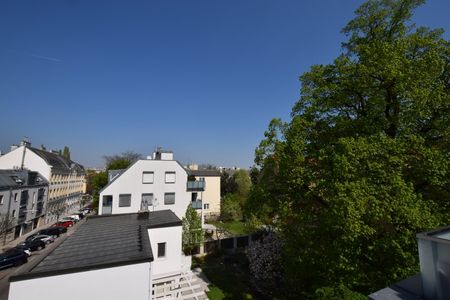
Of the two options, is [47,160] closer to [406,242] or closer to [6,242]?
[6,242]

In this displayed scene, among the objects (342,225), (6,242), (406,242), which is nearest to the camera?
(406,242)

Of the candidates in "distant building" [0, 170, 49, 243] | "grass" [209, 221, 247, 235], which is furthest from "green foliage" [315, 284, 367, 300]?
"distant building" [0, 170, 49, 243]

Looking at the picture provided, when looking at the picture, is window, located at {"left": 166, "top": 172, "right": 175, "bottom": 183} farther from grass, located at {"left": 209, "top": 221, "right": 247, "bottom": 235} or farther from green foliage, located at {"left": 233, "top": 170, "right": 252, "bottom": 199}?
green foliage, located at {"left": 233, "top": 170, "right": 252, "bottom": 199}

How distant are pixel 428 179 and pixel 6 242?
44.1 m

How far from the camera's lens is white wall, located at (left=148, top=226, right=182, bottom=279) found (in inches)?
572

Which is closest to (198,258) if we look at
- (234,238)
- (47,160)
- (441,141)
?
(234,238)

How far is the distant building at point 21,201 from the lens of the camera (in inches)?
1211

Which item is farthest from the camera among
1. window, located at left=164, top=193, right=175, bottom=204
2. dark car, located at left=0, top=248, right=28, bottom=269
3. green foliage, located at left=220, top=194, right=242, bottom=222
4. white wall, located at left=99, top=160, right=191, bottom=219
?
green foliage, located at left=220, top=194, right=242, bottom=222

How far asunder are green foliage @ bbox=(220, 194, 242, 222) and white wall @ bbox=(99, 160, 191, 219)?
11885mm

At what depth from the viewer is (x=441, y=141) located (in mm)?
9773

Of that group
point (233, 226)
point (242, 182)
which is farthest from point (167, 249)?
point (242, 182)

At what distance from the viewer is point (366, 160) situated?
9.20m

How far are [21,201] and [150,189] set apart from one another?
869 inches

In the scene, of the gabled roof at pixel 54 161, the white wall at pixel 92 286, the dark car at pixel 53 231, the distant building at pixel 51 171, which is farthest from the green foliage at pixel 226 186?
the white wall at pixel 92 286
